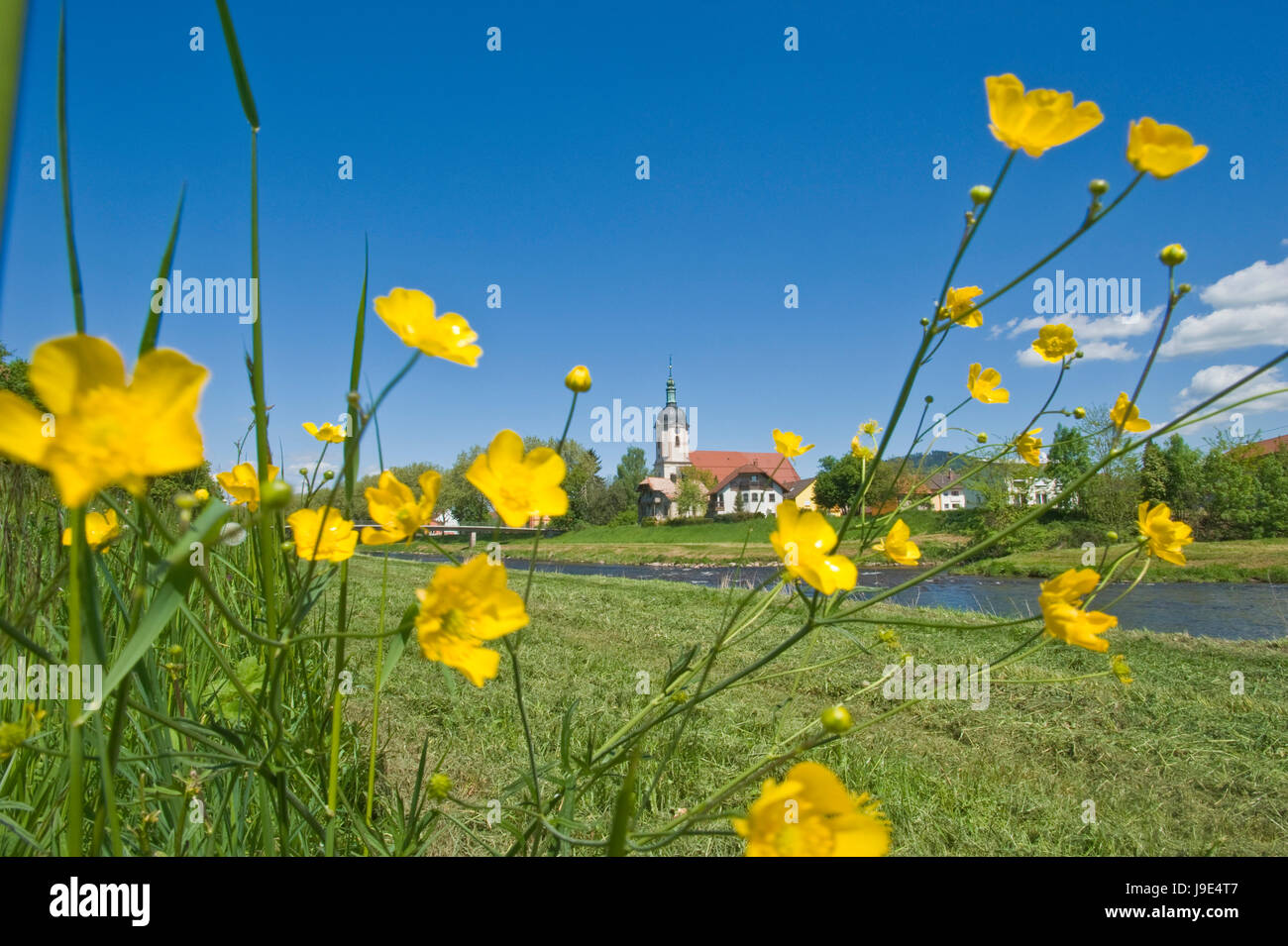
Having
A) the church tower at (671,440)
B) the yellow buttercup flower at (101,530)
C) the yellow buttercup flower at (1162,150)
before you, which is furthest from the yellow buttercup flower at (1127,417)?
the church tower at (671,440)

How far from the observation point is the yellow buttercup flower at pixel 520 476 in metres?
0.50

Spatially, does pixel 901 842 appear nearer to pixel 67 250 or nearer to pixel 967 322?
pixel 967 322

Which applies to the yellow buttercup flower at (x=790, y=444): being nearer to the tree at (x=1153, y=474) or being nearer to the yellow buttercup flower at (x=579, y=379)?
the yellow buttercup flower at (x=579, y=379)

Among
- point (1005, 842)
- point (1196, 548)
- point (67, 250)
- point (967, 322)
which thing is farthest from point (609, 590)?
point (1196, 548)

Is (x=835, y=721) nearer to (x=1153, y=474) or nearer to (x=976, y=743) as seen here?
(x=976, y=743)

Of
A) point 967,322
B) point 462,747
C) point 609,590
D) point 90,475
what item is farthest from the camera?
point 609,590

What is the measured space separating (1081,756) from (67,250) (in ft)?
8.51

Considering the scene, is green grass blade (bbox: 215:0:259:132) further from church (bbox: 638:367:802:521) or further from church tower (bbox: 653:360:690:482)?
church tower (bbox: 653:360:690:482)

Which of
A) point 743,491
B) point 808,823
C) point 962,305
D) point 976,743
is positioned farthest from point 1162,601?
point 743,491

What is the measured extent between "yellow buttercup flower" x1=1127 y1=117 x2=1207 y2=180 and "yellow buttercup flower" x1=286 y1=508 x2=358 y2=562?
0.66 metres

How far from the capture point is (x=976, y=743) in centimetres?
218

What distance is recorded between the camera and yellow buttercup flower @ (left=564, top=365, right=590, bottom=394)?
599 mm
